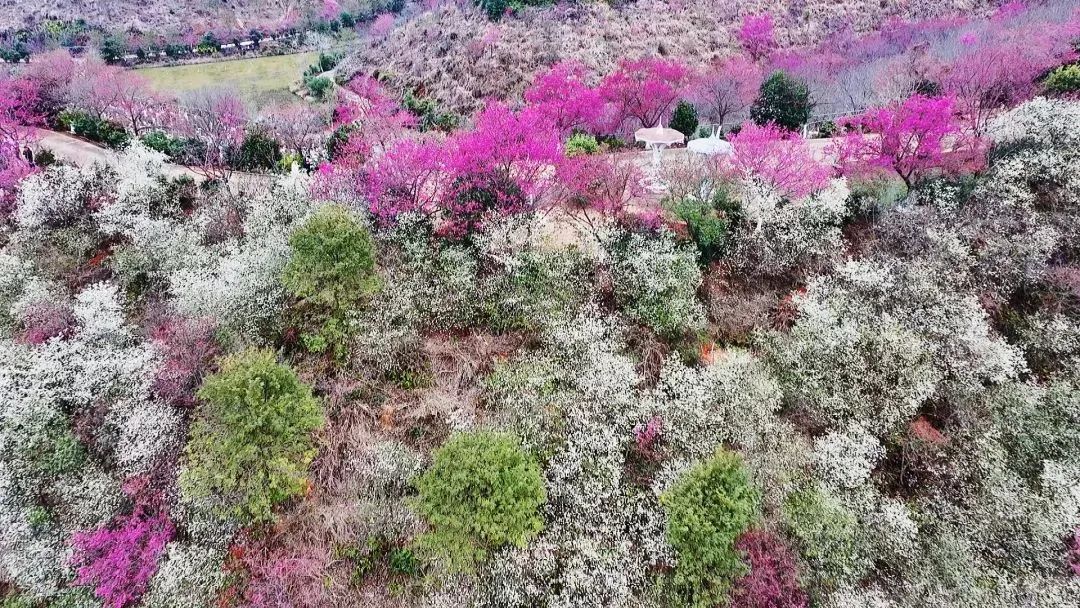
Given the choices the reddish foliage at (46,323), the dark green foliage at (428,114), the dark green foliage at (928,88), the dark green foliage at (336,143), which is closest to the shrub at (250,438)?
the reddish foliage at (46,323)

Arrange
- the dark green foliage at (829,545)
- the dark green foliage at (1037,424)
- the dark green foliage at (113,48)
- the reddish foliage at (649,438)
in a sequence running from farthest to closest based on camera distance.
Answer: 1. the dark green foliage at (113,48)
2. the reddish foliage at (649,438)
3. the dark green foliage at (1037,424)
4. the dark green foliage at (829,545)

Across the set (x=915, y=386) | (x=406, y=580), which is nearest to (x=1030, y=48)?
(x=915, y=386)

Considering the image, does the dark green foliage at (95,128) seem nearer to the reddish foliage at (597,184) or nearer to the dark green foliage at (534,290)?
the dark green foliage at (534,290)

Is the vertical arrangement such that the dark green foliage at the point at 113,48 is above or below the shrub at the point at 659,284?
below

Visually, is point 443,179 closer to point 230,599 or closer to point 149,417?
point 149,417

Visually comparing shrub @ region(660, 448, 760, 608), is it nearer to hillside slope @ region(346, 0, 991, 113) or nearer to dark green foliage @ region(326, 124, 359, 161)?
dark green foliage @ region(326, 124, 359, 161)

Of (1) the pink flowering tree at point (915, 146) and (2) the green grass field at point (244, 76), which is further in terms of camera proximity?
(2) the green grass field at point (244, 76)

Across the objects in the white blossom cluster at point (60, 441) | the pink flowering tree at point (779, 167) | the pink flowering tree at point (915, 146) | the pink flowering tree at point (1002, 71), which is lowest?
the white blossom cluster at point (60, 441)
